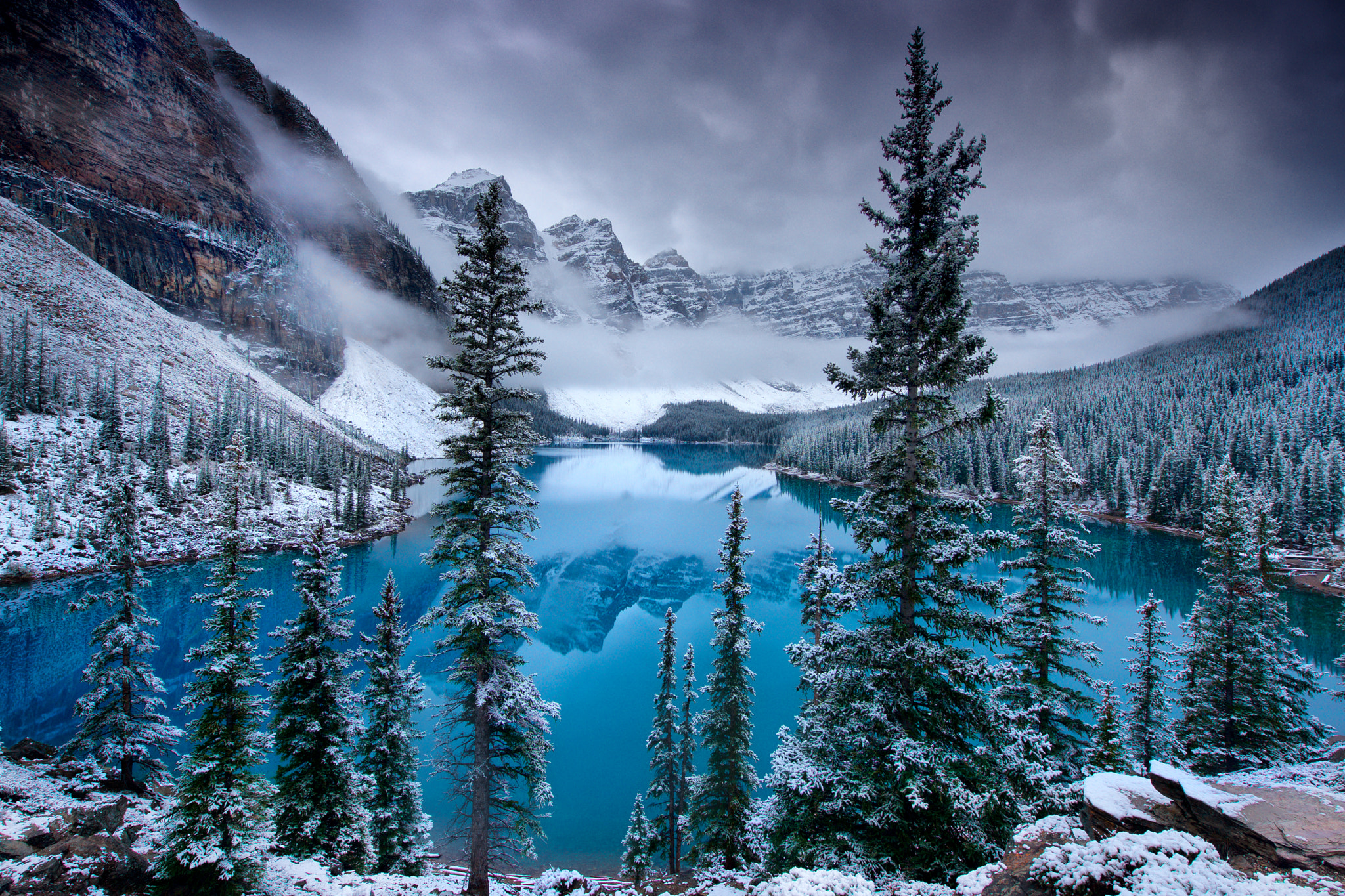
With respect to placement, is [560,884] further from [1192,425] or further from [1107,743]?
[1192,425]

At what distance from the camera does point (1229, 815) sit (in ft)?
22.0

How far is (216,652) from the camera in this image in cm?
1186

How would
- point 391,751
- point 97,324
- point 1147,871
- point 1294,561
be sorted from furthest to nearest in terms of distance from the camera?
point 97,324, point 1294,561, point 391,751, point 1147,871

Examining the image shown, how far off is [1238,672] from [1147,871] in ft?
62.8

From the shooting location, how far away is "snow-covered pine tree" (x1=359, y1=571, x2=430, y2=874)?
1459cm

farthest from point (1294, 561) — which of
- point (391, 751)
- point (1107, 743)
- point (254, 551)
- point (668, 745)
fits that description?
point (254, 551)

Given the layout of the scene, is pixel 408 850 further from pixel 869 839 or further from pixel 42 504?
pixel 42 504

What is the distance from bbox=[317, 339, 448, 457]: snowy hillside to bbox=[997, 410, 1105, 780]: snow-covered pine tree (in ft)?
535

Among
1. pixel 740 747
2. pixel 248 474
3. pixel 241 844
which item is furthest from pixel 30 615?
pixel 740 747

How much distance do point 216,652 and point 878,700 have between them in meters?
15.6

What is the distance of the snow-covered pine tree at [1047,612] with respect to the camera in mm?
13586

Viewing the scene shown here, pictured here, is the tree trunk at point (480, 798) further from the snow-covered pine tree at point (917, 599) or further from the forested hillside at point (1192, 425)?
the forested hillside at point (1192, 425)

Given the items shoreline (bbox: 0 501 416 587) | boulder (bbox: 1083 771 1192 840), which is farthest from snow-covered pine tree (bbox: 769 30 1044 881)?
shoreline (bbox: 0 501 416 587)

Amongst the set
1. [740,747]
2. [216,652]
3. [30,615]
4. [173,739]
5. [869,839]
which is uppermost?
[216,652]
